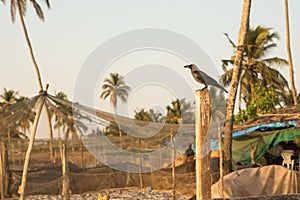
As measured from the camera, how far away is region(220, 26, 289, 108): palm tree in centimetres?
2302

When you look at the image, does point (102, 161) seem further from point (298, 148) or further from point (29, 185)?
point (298, 148)

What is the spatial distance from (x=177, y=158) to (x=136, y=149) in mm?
1531

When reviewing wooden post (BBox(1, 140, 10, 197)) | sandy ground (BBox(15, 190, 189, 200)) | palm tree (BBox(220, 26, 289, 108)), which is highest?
palm tree (BBox(220, 26, 289, 108))

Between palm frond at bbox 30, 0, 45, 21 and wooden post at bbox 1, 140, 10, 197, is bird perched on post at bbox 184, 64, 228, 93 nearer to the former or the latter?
wooden post at bbox 1, 140, 10, 197

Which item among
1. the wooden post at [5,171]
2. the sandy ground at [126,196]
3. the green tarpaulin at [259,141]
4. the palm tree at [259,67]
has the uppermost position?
the palm tree at [259,67]

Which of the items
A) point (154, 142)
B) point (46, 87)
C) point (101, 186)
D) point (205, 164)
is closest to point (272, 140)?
point (154, 142)

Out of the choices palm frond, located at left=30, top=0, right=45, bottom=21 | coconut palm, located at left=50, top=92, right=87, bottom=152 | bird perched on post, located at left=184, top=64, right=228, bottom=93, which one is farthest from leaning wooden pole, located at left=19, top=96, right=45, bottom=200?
palm frond, located at left=30, top=0, right=45, bottom=21

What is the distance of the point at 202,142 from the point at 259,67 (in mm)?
18851

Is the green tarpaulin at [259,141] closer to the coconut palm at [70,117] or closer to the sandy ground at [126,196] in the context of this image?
the sandy ground at [126,196]

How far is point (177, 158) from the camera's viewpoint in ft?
49.6

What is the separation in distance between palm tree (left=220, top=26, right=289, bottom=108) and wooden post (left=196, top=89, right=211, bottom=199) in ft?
59.6

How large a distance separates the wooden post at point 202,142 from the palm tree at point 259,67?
715 inches

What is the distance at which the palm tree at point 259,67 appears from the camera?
23016mm

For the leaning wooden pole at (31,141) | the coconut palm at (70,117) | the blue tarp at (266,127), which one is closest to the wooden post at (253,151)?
the blue tarp at (266,127)
